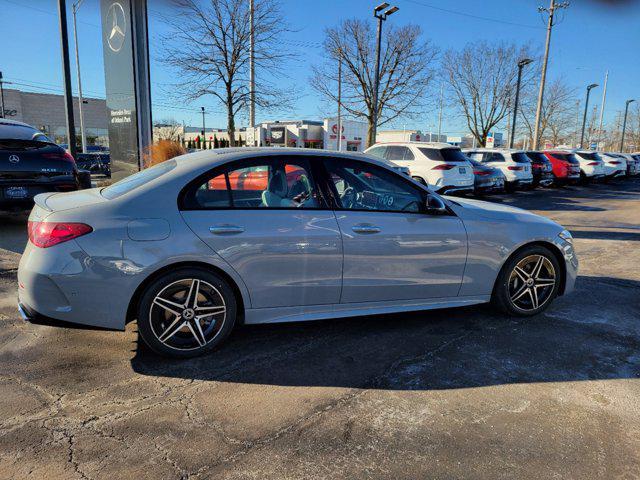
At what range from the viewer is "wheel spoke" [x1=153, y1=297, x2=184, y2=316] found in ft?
10.7

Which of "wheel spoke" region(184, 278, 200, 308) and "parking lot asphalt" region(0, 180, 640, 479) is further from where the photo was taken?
"wheel spoke" region(184, 278, 200, 308)

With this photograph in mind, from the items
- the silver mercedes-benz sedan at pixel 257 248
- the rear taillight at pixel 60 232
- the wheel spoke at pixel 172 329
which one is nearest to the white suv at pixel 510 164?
the silver mercedes-benz sedan at pixel 257 248

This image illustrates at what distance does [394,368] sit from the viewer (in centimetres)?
337

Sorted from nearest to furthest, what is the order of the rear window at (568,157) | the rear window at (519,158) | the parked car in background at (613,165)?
1. the rear window at (519,158)
2. the rear window at (568,157)
3. the parked car in background at (613,165)

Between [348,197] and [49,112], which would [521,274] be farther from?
[49,112]

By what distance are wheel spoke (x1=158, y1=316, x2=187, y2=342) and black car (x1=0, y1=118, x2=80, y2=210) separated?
15.9ft

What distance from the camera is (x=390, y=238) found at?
3.73 metres

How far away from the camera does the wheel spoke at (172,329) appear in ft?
11.0

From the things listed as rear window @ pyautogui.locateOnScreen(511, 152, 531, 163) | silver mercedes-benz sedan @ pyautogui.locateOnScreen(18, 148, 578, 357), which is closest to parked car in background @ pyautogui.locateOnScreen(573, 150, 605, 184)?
rear window @ pyautogui.locateOnScreen(511, 152, 531, 163)

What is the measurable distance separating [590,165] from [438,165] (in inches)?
629

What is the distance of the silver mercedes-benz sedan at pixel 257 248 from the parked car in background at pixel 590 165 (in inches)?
924

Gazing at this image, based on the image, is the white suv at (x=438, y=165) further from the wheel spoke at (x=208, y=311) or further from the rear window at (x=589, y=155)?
the rear window at (x=589, y=155)

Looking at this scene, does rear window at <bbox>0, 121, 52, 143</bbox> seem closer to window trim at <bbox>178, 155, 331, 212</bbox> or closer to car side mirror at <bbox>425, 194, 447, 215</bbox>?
window trim at <bbox>178, 155, 331, 212</bbox>

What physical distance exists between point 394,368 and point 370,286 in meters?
0.69
